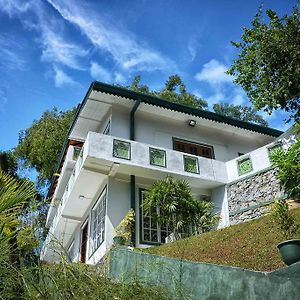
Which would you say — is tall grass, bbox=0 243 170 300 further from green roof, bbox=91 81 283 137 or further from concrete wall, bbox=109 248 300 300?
green roof, bbox=91 81 283 137

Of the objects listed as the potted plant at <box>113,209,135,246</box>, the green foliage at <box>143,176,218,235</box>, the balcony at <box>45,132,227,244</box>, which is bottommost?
the potted plant at <box>113,209,135,246</box>

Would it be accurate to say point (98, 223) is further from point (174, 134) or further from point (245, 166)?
point (245, 166)

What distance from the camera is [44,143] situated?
86.8ft

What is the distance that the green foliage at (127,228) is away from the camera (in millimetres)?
13014

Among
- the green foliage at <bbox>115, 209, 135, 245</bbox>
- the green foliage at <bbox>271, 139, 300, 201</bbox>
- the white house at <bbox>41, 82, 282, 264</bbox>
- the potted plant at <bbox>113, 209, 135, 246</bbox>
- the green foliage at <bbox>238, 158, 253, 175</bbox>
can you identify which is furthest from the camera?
the green foliage at <bbox>238, 158, 253, 175</bbox>

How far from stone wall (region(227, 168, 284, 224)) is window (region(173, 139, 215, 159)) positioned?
2.33 m

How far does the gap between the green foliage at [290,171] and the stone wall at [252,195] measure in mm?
511

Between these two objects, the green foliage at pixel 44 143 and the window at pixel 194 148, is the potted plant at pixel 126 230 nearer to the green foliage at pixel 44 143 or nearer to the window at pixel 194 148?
the window at pixel 194 148

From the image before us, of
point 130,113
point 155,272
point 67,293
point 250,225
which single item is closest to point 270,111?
point 250,225

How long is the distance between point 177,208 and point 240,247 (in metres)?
3.74

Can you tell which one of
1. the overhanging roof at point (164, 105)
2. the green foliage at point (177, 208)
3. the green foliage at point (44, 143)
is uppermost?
the green foliage at point (44, 143)

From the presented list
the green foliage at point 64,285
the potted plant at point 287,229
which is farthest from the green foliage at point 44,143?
the green foliage at point 64,285

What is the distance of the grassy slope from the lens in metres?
9.30

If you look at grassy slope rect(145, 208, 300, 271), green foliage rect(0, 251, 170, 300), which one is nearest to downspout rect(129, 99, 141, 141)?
grassy slope rect(145, 208, 300, 271)
